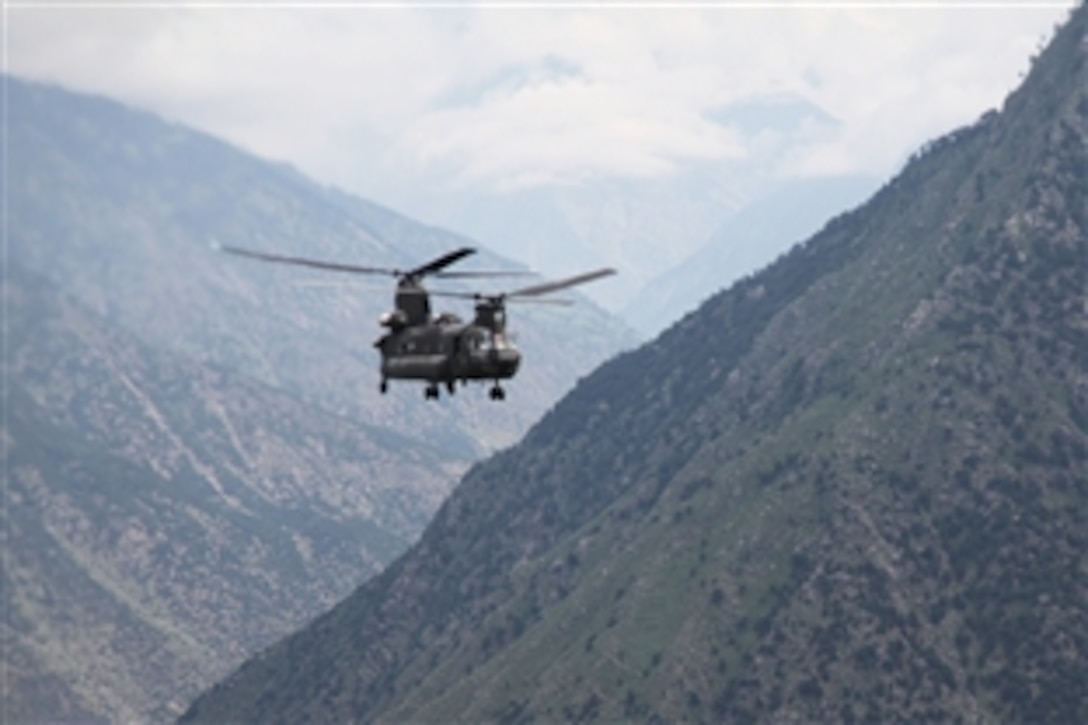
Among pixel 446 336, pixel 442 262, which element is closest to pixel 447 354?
pixel 446 336

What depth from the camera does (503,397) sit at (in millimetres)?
125625

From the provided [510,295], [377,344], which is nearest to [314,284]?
[377,344]

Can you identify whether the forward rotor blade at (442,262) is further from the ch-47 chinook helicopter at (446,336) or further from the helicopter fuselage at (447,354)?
the helicopter fuselage at (447,354)

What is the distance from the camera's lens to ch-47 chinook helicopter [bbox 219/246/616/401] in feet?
429

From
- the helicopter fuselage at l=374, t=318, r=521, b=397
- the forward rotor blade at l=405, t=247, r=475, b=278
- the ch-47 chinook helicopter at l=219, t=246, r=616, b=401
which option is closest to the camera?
the ch-47 chinook helicopter at l=219, t=246, r=616, b=401

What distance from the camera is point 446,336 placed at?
13488 cm

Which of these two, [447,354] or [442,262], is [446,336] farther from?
[442,262]

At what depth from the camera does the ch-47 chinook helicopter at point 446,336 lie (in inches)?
5148

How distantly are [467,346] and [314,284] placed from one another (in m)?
14.9

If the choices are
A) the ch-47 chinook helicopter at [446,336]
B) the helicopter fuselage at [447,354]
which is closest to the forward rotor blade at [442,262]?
the ch-47 chinook helicopter at [446,336]

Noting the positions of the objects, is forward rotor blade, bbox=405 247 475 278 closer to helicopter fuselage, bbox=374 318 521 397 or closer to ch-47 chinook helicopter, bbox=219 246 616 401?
ch-47 chinook helicopter, bbox=219 246 616 401

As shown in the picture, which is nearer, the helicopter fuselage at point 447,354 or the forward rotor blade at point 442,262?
the helicopter fuselage at point 447,354

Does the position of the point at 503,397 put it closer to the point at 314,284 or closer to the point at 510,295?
the point at 510,295

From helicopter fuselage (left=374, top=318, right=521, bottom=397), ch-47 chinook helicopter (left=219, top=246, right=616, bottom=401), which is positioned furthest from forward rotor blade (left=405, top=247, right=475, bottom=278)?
helicopter fuselage (left=374, top=318, right=521, bottom=397)
